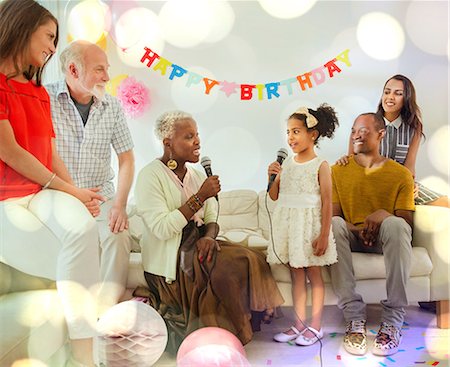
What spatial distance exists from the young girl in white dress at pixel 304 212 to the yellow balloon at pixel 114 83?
20.1 inches

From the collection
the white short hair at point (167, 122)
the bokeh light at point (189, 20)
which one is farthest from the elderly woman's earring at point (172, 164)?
the bokeh light at point (189, 20)

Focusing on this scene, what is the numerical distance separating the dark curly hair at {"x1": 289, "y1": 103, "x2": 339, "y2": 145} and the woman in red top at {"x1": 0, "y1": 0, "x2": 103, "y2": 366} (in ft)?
2.14

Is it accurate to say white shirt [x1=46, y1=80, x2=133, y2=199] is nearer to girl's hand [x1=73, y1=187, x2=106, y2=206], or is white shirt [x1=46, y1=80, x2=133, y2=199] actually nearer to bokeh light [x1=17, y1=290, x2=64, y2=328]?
girl's hand [x1=73, y1=187, x2=106, y2=206]


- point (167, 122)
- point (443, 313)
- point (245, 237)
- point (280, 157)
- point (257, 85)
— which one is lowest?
point (443, 313)

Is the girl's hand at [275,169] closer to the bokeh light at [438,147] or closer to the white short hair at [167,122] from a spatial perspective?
the white short hair at [167,122]

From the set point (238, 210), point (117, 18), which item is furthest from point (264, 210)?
point (117, 18)

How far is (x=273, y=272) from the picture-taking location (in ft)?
5.31

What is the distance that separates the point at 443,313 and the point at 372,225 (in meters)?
0.35

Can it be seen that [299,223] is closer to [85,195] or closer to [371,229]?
[371,229]

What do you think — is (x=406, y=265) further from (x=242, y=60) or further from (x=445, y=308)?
(x=242, y=60)

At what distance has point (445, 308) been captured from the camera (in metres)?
1.68

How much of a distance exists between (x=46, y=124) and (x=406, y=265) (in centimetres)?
113

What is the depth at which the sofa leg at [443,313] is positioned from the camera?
167 cm

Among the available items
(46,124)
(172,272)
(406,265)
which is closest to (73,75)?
(46,124)
